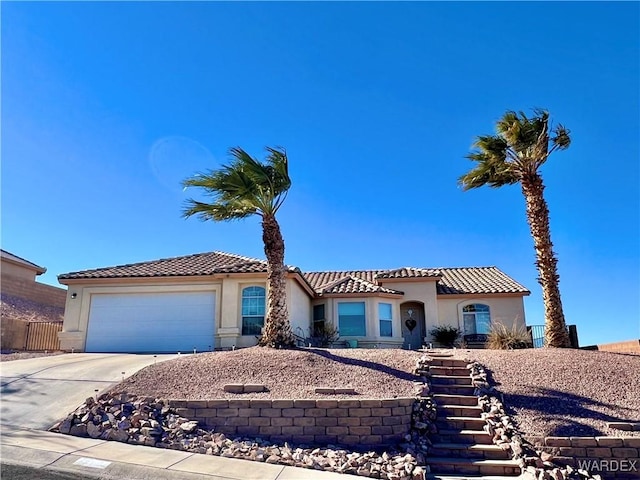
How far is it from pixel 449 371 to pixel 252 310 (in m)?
9.32

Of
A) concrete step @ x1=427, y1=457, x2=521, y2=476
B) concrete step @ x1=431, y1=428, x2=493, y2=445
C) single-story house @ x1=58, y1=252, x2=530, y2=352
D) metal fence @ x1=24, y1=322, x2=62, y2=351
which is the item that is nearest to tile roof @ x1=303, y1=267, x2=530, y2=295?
single-story house @ x1=58, y1=252, x2=530, y2=352

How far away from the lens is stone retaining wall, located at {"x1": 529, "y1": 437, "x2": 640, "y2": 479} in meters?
8.48

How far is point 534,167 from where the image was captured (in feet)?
54.7

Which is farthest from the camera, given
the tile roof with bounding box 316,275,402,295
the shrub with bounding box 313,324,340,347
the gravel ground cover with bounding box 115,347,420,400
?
the tile roof with bounding box 316,275,402,295

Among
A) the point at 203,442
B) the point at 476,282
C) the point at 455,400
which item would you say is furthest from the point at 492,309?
the point at 203,442

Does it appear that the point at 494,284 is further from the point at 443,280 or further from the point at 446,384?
the point at 446,384

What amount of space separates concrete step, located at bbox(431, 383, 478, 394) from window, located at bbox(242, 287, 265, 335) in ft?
30.2

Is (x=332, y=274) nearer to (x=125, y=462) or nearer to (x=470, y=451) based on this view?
(x=470, y=451)

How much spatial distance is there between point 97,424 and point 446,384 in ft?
26.3

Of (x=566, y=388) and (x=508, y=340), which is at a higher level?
(x=508, y=340)

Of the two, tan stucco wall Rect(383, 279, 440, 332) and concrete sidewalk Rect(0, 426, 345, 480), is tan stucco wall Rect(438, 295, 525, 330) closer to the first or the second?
tan stucco wall Rect(383, 279, 440, 332)

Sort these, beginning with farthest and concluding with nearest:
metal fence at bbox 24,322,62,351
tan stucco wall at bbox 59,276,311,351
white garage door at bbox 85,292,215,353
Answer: metal fence at bbox 24,322,62,351
white garage door at bbox 85,292,215,353
tan stucco wall at bbox 59,276,311,351

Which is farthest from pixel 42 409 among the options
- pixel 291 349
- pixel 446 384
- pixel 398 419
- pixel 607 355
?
pixel 607 355

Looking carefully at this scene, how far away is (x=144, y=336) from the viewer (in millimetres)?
19516
